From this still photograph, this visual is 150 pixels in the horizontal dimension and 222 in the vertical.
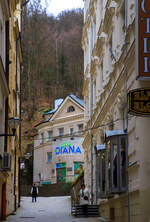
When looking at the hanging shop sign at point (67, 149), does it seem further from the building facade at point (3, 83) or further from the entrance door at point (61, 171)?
the building facade at point (3, 83)

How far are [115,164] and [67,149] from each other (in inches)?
1545

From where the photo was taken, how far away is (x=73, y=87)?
92.5 m

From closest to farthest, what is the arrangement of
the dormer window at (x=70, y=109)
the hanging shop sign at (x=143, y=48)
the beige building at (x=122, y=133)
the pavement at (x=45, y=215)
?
the hanging shop sign at (x=143, y=48) < the beige building at (x=122, y=133) < the pavement at (x=45, y=215) < the dormer window at (x=70, y=109)

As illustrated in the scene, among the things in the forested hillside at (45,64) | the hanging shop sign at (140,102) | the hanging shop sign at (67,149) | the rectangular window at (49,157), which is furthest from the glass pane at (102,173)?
the forested hillside at (45,64)

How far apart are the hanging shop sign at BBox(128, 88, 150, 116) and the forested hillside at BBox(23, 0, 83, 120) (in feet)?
212

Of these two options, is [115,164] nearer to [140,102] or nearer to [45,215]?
[140,102]

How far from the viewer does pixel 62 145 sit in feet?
185

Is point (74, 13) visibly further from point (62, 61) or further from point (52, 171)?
point (52, 171)

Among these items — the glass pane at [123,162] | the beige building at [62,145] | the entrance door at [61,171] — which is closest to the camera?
the glass pane at [123,162]

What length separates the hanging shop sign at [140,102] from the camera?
12406mm

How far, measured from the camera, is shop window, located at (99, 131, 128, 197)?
15852mm

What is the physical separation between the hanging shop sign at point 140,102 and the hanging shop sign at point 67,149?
42.8 m

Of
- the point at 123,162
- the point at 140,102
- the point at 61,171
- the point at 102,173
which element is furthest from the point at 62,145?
the point at 140,102

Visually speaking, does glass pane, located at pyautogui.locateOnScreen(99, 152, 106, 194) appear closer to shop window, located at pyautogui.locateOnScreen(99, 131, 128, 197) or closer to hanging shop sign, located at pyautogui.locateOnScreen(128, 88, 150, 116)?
shop window, located at pyautogui.locateOnScreen(99, 131, 128, 197)
